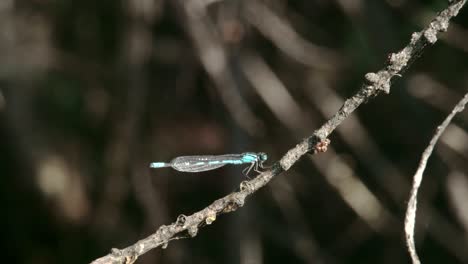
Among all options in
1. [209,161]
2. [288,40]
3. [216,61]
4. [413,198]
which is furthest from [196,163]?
[288,40]

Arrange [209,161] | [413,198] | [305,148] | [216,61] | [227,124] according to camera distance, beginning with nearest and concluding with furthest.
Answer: [305,148]
[413,198]
[209,161]
[216,61]
[227,124]

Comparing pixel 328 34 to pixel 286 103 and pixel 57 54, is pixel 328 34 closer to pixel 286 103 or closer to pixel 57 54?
pixel 286 103

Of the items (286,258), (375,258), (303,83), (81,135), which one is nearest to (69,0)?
(81,135)

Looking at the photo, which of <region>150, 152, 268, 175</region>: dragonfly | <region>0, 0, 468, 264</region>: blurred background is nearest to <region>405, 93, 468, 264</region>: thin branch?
<region>150, 152, 268, 175</region>: dragonfly

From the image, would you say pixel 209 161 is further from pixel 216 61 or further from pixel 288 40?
pixel 288 40

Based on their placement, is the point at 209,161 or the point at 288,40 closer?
the point at 209,161

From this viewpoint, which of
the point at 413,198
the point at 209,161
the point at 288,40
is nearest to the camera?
the point at 413,198

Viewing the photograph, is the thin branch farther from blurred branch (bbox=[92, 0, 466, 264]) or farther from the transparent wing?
the transparent wing
